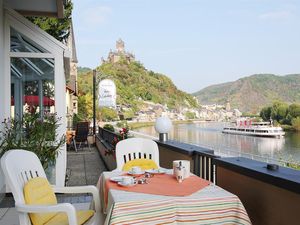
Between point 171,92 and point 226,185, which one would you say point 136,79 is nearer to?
point 171,92

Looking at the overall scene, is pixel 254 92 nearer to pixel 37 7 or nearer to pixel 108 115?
pixel 108 115

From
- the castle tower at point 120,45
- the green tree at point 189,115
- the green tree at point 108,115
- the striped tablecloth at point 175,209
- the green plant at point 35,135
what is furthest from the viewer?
the castle tower at point 120,45

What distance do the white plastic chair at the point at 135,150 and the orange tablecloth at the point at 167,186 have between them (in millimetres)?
904

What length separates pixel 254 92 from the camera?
2164 inches

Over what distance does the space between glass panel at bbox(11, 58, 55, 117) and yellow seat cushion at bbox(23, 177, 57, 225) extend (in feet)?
9.93

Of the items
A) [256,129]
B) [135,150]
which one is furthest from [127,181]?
[256,129]

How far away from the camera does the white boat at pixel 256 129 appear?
38.5m

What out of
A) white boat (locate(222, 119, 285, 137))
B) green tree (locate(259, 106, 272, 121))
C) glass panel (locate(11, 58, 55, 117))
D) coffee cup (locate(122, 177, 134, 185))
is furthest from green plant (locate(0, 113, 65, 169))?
green tree (locate(259, 106, 272, 121))

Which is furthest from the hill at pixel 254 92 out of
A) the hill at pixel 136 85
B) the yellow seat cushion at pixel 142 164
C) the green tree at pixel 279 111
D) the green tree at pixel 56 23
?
the yellow seat cushion at pixel 142 164

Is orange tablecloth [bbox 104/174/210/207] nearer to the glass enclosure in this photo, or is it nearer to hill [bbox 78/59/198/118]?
the glass enclosure

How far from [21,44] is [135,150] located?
9.53 ft

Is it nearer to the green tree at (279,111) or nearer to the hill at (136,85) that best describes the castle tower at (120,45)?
the hill at (136,85)

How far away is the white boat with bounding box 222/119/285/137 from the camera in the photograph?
1516 inches

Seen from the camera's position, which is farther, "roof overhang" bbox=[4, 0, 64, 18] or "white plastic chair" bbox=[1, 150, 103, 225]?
"roof overhang" bbox=[4, 0, 64, 18]
